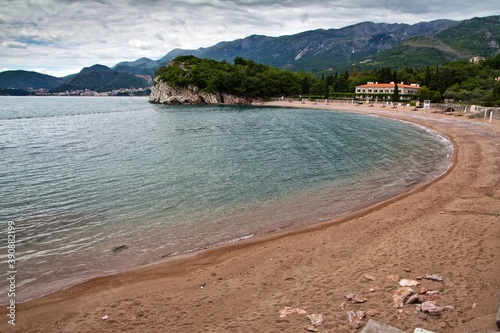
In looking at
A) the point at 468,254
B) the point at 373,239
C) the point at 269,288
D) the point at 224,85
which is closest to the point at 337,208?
the point at 373,239

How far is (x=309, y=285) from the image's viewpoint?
8570mm

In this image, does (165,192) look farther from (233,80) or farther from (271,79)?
(271,79)

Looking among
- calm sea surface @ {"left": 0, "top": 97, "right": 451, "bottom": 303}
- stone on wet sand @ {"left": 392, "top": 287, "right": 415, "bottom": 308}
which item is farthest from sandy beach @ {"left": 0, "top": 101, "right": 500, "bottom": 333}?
calm sea surface @ {"left": 0, "top": 97, "right": 451, "bottom": 303}

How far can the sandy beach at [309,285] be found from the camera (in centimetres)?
693

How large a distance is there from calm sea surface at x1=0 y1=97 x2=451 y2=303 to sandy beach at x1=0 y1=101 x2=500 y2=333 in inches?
46.7

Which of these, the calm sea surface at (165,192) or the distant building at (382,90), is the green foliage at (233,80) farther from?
the calm sea surface at (165,192)

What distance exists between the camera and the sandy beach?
693 centimetres

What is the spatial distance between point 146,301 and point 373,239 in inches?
308

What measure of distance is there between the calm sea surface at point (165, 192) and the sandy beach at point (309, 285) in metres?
1.19

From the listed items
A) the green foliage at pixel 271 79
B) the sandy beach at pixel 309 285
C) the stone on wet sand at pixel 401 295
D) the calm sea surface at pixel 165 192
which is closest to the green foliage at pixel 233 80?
the green foliage at pixel 271 79

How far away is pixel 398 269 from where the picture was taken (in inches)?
355

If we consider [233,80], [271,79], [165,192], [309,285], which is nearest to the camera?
[309,285]

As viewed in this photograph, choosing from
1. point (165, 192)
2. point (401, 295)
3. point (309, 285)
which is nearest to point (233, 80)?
point (165, 192)

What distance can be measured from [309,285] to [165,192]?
11.7 m
